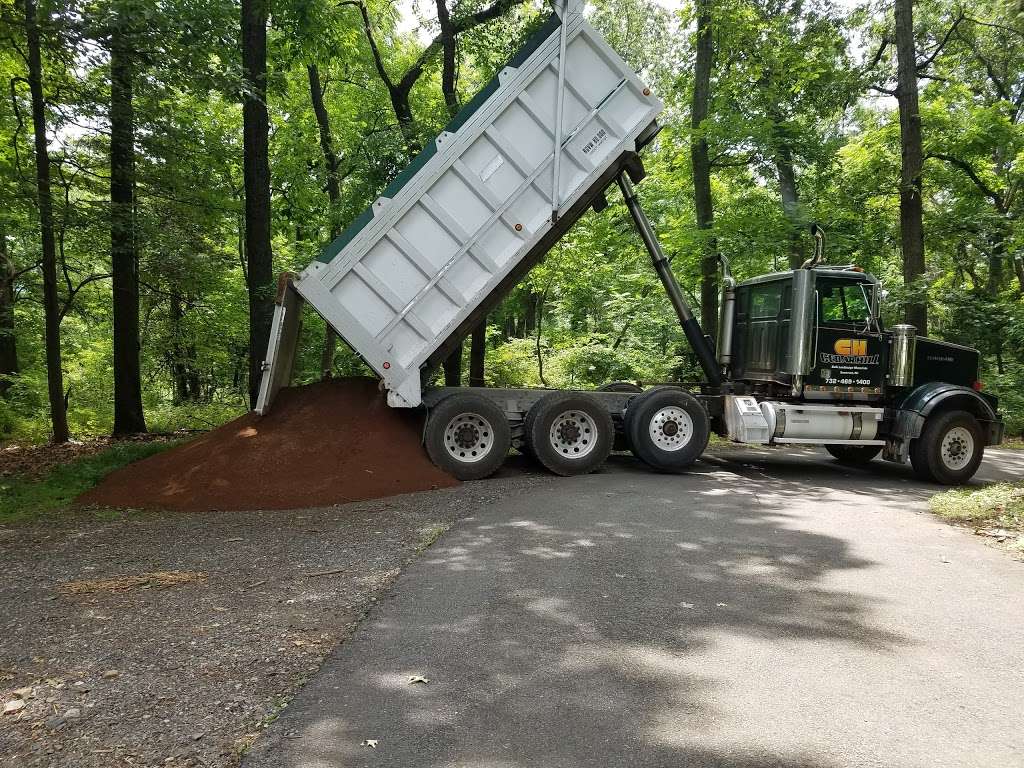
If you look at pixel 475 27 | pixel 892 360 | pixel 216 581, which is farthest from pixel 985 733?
pixel 475 27

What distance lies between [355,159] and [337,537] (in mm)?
9382

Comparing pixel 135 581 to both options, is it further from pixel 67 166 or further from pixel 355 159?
pixel 67 166

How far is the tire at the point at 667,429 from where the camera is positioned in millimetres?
9609

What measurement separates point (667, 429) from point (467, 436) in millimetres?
2874

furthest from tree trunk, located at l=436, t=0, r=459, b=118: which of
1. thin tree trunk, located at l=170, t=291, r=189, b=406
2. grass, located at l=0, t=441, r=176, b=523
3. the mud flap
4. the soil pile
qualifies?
grass, located at l=0, t=441, r=176, b=523

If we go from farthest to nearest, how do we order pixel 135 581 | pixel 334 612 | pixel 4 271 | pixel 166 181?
pixel 4 271
pixel 166 181
pixel 135 581
pixel 334 612

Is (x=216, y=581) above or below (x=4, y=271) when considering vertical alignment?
below

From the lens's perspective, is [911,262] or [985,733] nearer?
[985,733]

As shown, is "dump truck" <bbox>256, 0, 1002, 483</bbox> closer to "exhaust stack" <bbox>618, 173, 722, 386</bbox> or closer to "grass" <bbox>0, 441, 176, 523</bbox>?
"exhaust stack" <bbox>618, 173, 722, 386</bbox>

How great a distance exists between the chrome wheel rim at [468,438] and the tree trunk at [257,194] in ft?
11.7

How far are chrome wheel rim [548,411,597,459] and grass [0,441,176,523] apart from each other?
596cm

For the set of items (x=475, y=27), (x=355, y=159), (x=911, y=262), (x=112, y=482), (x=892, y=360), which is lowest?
(x=112, y=482)

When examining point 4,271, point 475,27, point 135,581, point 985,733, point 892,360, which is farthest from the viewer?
point 475,27

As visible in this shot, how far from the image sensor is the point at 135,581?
16.1ft
